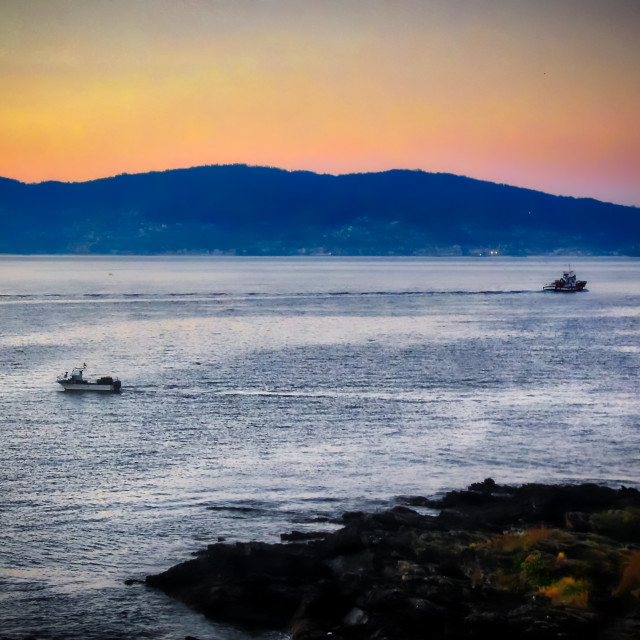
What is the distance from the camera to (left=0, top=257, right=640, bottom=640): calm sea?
31703 mm

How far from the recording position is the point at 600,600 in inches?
955

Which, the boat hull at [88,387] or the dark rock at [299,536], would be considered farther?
the boat hull at [88,387]

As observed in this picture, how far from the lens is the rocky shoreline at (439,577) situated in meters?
23.2

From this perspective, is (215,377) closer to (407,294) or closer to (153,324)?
(153,324)

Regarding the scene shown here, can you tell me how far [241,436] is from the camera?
5128 cm

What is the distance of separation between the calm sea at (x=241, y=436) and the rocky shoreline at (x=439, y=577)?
1.31m

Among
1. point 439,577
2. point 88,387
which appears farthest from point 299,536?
point 88,387

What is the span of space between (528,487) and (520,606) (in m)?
13.3

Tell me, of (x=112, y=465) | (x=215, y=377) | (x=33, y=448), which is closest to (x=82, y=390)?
(x=215, y=377)

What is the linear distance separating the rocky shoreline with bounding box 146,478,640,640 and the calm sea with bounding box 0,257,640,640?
4.28 ft

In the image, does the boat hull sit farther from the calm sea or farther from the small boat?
the calm sea

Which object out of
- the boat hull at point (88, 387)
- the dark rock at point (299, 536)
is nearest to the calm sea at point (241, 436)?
the boat hull at point (88, 387)

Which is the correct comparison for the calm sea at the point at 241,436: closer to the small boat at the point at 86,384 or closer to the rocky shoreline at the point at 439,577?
the small boat at the point at 86,384

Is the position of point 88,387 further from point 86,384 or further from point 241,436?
point 241,436
